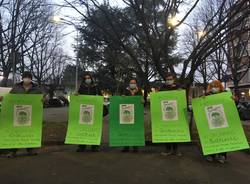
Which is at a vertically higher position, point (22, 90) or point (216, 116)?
point (22, 90)

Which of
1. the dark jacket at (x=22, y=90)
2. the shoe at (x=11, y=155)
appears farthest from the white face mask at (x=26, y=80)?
the shoe at (x=11, y=155)

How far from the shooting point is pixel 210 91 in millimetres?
9172

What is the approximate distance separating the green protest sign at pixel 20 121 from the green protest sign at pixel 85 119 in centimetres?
80

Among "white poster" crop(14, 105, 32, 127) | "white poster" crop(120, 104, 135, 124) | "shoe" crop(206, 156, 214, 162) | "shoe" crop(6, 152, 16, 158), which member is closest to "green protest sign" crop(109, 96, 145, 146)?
"white poster" crop(120, 104, 135, 124)

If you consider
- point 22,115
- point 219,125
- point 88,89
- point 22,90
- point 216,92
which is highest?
point 88,89

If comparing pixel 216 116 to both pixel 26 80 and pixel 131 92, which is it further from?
pixel 26 80

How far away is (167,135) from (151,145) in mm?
1852

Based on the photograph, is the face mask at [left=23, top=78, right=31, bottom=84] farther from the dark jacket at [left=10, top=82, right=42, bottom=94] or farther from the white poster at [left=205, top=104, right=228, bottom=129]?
the white poster at [left=205, top=104, right=228, bottom=129]

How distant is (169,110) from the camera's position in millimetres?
9297

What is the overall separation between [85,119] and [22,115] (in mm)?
1468

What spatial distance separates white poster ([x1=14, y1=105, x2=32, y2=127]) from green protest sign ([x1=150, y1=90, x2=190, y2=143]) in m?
2.85

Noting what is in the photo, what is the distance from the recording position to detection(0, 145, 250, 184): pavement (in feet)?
22.7

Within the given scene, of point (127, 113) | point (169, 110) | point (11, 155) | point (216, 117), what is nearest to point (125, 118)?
point (127, 113)

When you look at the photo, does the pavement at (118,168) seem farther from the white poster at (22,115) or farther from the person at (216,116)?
the white poster at (22,115)
